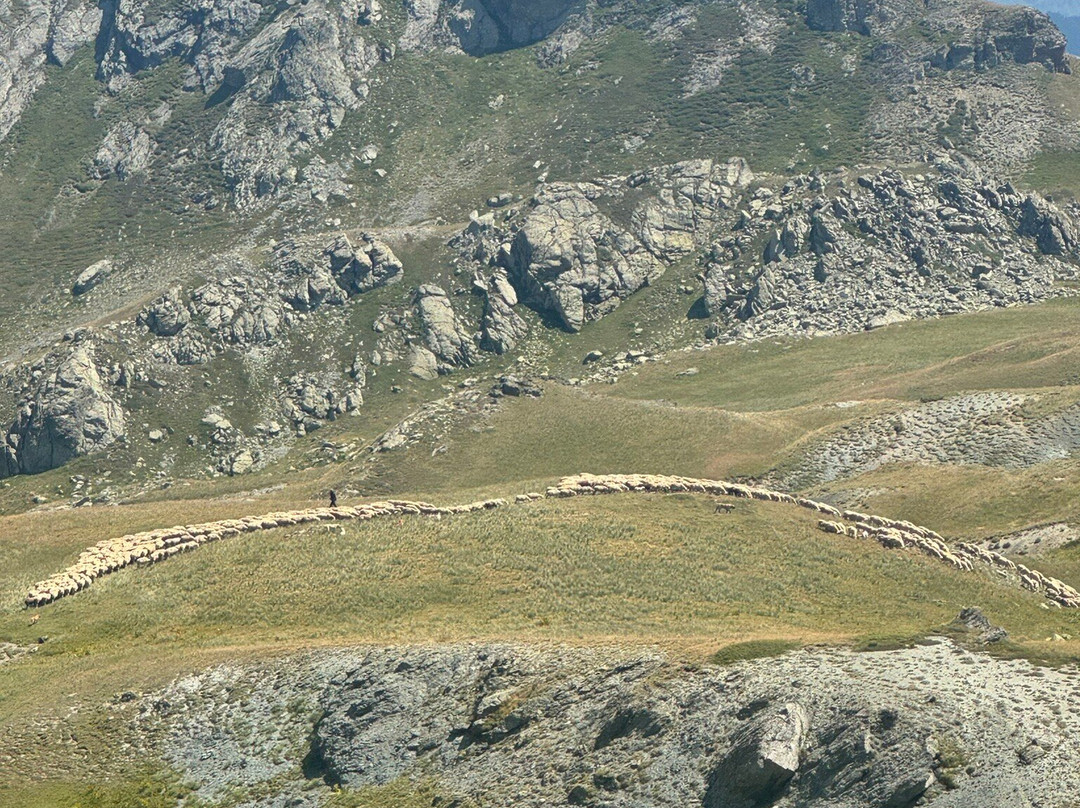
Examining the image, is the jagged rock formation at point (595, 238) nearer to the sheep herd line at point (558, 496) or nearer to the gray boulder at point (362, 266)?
the gray boulder at point (362, 266)

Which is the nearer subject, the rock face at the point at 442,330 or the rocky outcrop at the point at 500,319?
the rock face at the point at 442,330

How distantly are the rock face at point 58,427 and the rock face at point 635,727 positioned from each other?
108m

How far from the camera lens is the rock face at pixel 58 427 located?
14612cm

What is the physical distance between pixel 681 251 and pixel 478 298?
36.5m

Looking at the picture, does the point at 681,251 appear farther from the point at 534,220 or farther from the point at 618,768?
the point at 618,768

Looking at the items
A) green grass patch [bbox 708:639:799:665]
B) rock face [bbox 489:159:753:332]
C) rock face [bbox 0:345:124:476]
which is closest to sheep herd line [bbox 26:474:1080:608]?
green grass patch [bbox 708:639:799:665]

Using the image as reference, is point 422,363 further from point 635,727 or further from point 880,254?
point 635,727

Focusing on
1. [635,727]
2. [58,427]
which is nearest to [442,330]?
[58,427]

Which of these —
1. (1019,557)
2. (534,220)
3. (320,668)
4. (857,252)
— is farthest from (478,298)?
(320,668)

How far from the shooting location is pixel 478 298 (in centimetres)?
18062

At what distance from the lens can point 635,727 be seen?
126 feet

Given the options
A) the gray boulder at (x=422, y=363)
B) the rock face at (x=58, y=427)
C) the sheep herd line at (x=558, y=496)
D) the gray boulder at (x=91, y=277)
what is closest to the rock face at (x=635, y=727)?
the sheep herd line at (x=558, y=496)

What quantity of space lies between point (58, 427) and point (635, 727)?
413ft

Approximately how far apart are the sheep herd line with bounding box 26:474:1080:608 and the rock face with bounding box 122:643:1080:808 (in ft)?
61.5
